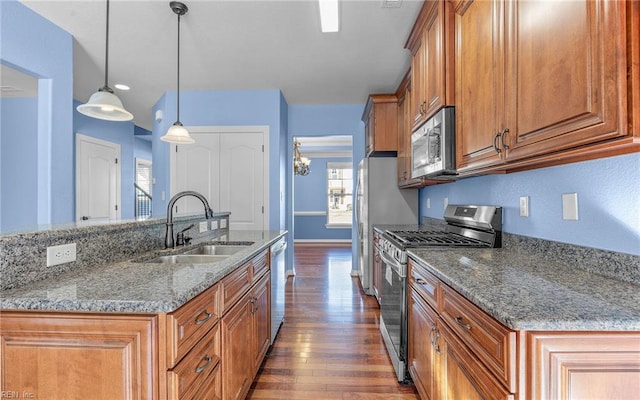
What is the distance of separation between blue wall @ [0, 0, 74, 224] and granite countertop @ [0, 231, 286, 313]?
2035mm

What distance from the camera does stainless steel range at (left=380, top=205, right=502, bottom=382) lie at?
1916 mm

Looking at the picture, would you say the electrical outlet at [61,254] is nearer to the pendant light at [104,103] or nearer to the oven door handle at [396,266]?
the pendant light at [104,103]

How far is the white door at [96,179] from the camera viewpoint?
4.62 m

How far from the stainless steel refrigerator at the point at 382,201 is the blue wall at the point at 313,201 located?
4504 mm

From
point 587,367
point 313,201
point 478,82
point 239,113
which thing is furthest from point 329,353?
point 313,201

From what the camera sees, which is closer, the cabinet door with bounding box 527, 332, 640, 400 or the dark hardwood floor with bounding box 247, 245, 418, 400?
the cabinet door with bounding box 527, 332, 640, 400

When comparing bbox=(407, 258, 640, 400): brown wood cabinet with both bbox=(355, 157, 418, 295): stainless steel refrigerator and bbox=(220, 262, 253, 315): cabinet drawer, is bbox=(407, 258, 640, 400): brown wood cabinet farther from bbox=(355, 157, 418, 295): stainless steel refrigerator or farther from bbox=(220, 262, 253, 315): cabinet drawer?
bbox=(355, 157, 418, 295): stainless steel refrigerator

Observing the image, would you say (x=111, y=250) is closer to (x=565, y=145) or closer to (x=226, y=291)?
A: (x=226, y=291)

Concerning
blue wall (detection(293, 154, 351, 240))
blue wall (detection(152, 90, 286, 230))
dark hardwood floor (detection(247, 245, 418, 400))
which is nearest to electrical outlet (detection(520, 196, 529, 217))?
dark hardwood floor (detection(247, 245, 418, 400))

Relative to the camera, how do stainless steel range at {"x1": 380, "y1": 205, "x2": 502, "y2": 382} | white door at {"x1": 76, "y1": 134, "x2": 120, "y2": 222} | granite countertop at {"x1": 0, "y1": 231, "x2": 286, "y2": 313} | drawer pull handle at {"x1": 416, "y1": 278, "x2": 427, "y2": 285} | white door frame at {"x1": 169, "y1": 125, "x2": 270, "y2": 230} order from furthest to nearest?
1. white door at {"x1": 76, "y1": 134, "x2": 120, "y2": 222}
2. white door frame at {"x1": 169, "y1": 125, "x2": 270, "y2": 230}
3. stainless steel range at {"x1": 380, "y1": 205, "x2": 502, "y2": 382}
4. drawer pull handle at {"x1": 416, "y1": 278, "x2": 427, "y2": 285}
5. granite countertop at {"x1": 0, "y1": 231, "x2": 286, "y2": 313}

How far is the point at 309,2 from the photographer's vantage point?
7.55ft

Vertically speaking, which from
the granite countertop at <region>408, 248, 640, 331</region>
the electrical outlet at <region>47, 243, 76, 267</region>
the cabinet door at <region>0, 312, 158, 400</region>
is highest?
the electrical outlet at <region>47, 243, 76, 267</region>

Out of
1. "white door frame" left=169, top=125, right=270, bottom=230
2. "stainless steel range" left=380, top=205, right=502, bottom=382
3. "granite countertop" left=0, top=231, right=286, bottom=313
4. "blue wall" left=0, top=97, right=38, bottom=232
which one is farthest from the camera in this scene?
"white door frame" left=169, top=125, right=270, bottom=230

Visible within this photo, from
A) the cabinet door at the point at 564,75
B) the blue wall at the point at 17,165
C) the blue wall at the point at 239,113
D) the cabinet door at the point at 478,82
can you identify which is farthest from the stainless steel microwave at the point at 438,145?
the blue wall at the point at 17,165
